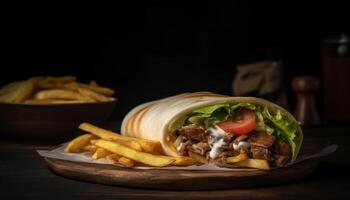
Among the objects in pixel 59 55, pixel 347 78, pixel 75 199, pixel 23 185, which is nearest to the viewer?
pixel 75 199

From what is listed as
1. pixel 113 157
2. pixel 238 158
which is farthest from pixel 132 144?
pixel 238 158

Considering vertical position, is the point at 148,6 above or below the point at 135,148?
above

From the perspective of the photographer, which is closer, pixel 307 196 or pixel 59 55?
pixel 307 196

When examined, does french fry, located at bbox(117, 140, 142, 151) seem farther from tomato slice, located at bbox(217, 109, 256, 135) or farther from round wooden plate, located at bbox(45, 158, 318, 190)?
tomato slice, located at bbox(217, 109, 256, 135)

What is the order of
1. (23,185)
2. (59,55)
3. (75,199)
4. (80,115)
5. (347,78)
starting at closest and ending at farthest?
(75,199), (23,185), (80,115), (347,78), (59,55)

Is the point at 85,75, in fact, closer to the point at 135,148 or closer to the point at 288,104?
the point at 288,104

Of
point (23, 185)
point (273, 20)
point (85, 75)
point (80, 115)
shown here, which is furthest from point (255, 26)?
point (23, 185)
